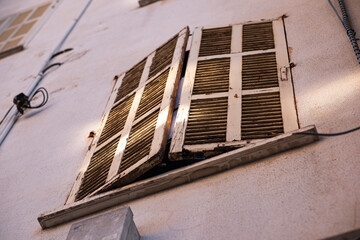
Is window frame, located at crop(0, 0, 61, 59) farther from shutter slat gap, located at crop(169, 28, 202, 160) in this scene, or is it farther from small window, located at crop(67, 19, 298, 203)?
shutter slat gap, located at crop(169, 28, 202, 160)

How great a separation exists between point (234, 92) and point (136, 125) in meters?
0.71

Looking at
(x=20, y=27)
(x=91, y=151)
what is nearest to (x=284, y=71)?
(x=91, y=151)

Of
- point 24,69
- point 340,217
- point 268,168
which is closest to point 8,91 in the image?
point 24,69

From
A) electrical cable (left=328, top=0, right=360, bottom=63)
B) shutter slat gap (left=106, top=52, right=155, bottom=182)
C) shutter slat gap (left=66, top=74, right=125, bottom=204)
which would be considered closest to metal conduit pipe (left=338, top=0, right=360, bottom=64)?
electrical cable (left=328, top=0, right=360, bottom=63)

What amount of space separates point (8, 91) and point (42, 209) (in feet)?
8.62

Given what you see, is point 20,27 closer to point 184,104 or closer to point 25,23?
point 25,23

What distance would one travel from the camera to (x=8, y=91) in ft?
16.5

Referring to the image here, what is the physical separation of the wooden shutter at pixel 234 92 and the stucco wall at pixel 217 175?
123mm

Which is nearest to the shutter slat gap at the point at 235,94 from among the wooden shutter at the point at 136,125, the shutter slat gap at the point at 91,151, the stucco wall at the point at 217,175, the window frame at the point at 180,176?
the window frame at the point at 180,176

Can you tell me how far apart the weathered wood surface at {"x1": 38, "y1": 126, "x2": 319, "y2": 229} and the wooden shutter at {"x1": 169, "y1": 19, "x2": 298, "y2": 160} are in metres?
0.08

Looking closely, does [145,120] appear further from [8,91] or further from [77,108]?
[8,91]

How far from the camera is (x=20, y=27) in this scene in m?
6.61

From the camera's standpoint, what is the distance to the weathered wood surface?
7.47 ft

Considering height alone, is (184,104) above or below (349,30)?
below
